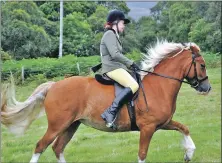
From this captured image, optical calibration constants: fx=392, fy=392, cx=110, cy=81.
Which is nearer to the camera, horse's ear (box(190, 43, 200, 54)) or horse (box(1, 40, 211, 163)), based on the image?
horse (box(1, 40, 211, 163))

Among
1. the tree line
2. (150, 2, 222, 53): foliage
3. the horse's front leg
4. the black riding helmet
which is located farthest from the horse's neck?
(150, 2, 222, 53): foliage

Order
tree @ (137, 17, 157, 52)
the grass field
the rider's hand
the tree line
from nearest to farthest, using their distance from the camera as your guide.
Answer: the rider's hand
the grass field
the tree line
tree @ (137, 17, 157, 52)

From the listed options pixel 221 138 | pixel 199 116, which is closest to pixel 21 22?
pixel 199 116

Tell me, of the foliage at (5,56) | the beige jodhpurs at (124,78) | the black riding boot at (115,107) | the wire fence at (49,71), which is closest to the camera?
the black riding boot at (115,107)

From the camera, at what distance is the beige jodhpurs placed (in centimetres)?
598

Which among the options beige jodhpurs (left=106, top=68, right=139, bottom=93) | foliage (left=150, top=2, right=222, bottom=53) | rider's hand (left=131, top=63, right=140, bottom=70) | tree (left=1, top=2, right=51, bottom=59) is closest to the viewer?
beige jodhpurs (left=106, top=68, right=139, bottom=93)

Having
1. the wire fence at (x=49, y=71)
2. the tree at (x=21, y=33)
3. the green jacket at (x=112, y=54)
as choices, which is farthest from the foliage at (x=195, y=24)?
the green jacket at (x=112, y=54)

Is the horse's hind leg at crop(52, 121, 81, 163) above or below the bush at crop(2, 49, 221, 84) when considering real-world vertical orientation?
above

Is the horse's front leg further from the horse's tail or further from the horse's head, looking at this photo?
the horse's tail

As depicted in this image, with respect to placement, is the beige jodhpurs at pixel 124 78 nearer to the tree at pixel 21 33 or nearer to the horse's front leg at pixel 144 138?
the horse's front leg at pixel 144 138

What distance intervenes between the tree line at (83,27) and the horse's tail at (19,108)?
46.1ft

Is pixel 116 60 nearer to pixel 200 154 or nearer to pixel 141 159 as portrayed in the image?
pixel 141 159

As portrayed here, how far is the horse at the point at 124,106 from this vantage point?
6.04 meters

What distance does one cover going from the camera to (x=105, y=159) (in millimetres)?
7668
